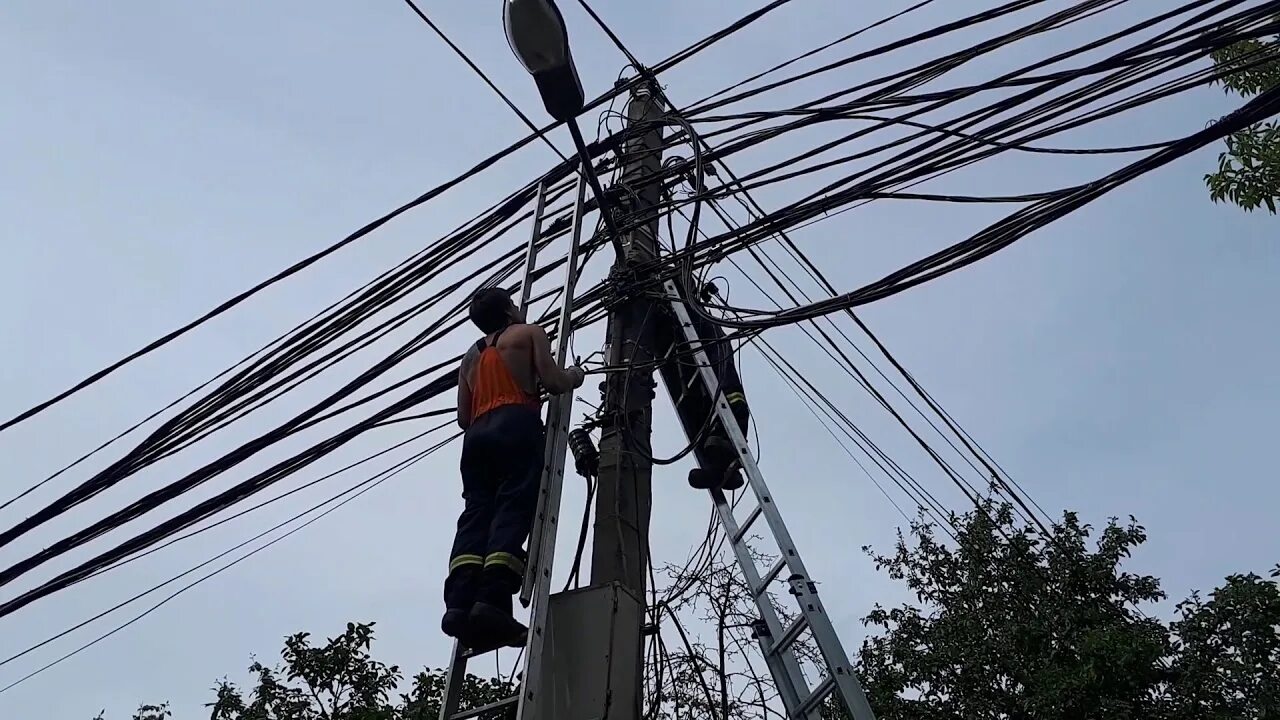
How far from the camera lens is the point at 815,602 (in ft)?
11.5

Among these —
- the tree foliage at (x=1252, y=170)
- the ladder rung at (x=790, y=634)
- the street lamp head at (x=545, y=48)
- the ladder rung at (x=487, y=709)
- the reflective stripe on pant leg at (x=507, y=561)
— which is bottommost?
the ladder rung at (x=487, y=709)

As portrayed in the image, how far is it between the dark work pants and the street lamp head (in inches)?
40.2

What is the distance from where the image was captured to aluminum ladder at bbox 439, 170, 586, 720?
9.27 feet

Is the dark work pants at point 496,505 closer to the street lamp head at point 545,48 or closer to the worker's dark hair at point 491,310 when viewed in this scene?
the worker's dark hair at point 491,310

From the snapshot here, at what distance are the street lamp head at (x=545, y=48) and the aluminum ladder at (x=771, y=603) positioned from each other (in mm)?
1142

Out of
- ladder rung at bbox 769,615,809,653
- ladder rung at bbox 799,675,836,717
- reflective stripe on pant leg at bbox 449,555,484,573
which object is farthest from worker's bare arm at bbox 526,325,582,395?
ladder rung at bbox 799,675,836,717

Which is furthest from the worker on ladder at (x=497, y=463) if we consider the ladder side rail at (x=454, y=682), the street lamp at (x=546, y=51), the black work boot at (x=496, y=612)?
the street lamp at (x=546, y=51)

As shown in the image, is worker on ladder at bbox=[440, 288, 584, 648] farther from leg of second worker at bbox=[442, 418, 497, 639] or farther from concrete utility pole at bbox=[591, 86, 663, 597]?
concrete utility pole at bbox=[591, 86, 663, 597]

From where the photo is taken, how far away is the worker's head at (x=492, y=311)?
152 inches

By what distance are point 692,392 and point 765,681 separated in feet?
4.60

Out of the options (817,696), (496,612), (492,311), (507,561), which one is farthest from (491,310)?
(817,696)

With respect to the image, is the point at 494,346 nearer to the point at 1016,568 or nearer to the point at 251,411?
the point at 251,411

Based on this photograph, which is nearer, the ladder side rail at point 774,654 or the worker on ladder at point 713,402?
the ladder side rail at point 774,654

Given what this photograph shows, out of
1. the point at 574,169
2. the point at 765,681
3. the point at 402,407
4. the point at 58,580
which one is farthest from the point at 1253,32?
the point at 58,580
